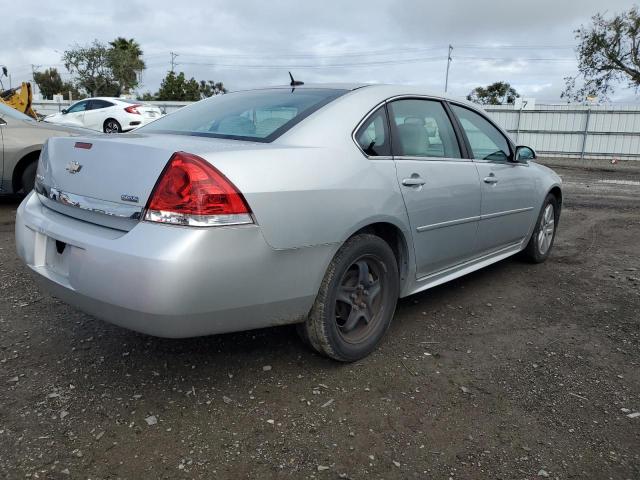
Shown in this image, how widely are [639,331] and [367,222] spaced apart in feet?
7.07

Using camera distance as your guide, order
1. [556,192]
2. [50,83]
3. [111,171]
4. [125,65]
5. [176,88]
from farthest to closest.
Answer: [50,83], [125,65], [176,88], [556,192], [111,171]

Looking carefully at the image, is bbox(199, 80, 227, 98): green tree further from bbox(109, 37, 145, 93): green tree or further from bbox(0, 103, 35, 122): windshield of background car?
bbox(0, 103, 35, 122): windshield of background car

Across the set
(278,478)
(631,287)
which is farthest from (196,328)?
(631,287)

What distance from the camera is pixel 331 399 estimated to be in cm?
262

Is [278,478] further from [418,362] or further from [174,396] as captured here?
[418,362]

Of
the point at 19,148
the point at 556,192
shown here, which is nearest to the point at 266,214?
the point at 556,192

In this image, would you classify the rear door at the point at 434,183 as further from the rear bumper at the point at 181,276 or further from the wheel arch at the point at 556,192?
the wheel arch at the point at 556,192

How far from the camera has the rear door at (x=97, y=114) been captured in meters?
16.6

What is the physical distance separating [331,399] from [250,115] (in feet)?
5.35

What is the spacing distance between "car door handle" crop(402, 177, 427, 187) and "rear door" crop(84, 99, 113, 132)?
1562cm

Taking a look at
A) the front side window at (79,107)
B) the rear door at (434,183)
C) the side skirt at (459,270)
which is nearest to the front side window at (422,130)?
the rear door at (434,183)

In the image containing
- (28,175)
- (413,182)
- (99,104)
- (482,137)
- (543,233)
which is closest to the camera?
(413,182)

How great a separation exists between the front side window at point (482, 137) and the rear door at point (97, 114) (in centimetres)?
1495

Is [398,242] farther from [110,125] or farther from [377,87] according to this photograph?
Result: [110,125]
